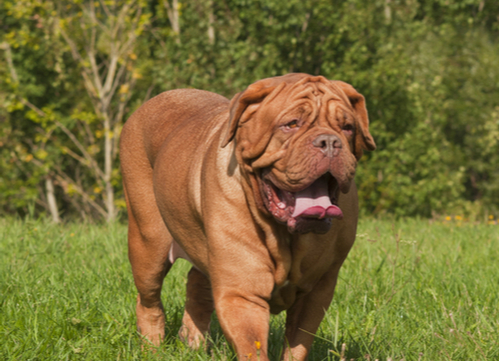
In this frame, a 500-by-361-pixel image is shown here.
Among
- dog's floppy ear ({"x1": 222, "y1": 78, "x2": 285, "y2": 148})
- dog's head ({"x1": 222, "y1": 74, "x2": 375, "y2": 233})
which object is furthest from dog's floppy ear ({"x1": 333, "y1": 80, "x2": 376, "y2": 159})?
dog's floppy ear ({"x1": 222, "y1": 78, "x2": 285, "y2": 148})

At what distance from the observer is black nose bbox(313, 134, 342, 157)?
248cm

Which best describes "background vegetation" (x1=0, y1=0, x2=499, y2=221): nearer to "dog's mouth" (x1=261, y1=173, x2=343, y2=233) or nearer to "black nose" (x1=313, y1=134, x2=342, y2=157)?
"dog's mouth" (x1=261, y1=173, x2=343, y2=233)

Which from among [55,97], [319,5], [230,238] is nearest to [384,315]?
[230,238]

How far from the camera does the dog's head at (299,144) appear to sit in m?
2.51

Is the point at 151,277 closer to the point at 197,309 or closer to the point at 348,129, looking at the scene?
the point at 197,309

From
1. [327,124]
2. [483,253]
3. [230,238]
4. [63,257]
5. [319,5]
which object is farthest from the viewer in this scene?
[319,5]

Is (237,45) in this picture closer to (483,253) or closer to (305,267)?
(483,253)

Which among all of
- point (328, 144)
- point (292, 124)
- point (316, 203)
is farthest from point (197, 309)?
point (328, 144)

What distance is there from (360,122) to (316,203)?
16.8 inches

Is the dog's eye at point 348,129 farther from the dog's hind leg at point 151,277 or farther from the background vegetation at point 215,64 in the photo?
the background vegetation at point 215,64

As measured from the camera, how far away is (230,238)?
A: 2793mm

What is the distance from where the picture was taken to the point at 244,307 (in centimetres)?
272

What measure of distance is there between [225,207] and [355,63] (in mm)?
11283

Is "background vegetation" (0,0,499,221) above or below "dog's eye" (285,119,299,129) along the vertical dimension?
below
